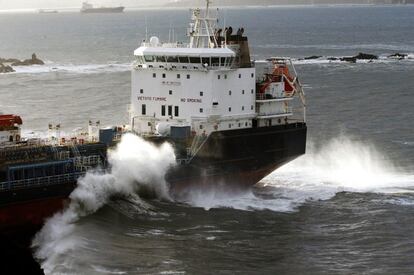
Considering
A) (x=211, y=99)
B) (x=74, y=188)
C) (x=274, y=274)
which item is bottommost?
(x=274, y=274)

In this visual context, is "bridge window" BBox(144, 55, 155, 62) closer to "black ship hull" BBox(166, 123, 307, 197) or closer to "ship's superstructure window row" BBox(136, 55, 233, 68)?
"ship's superstructure window row" BBox(136, 55, 233, 68)

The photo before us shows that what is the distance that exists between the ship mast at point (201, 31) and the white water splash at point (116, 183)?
544 centimetres

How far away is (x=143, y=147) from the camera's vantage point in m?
31.9

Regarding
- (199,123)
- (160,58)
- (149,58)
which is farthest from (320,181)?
(149,58)

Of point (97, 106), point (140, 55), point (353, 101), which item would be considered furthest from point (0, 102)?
point (140, 55)

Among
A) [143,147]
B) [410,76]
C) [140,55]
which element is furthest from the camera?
[410,76]

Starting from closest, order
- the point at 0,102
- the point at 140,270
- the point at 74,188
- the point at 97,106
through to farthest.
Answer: the point at 140,270, the point at 74,188, the point at 97,106, the point at 0,102

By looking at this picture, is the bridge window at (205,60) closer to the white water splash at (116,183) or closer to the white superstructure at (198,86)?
the white superstructure at (198,86)

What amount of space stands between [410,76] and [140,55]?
166 feet

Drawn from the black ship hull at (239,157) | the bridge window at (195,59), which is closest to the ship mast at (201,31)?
the bridge window at (195,59)

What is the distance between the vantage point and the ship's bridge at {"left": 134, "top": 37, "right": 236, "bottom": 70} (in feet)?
110

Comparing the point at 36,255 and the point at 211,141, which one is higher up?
the point at 211,141

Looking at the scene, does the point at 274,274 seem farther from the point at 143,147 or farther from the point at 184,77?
the point at 184,77

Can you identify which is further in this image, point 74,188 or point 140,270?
point 74,188
